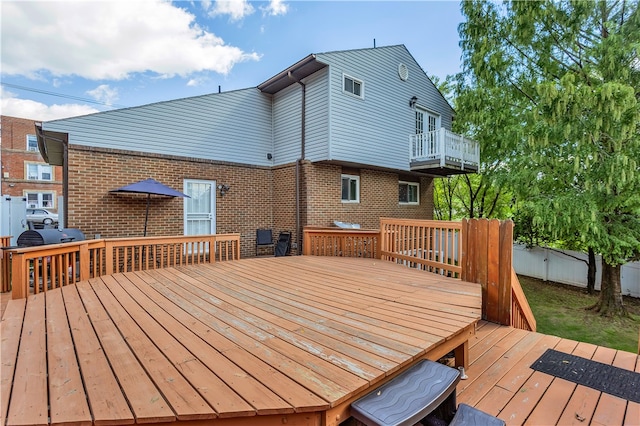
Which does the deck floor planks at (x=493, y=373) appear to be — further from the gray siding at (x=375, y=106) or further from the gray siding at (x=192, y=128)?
the gray siding at (x=192, y=128)

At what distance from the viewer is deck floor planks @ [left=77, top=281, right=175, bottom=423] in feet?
4.64

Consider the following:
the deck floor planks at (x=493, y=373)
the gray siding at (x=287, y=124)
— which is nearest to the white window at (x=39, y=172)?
the gray siding at (x=287, y=124)

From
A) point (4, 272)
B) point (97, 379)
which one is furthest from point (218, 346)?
point (4, 272)

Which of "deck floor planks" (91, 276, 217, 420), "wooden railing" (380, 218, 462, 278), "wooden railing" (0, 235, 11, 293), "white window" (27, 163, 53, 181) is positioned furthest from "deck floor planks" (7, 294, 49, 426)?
"white window" (27, 163, 53, 181)

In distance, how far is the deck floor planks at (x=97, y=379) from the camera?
4.58ft

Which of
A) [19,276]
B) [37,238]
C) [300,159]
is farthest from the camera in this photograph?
[300,159]

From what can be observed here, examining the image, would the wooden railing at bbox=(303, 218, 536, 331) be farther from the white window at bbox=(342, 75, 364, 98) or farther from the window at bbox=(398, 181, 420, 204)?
the window at bbox=(398, 181, 420, 204)

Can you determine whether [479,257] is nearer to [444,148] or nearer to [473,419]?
[473,419]

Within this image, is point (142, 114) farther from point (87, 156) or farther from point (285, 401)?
point (285, 401)

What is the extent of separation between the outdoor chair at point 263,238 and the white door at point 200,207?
1339 millimetres

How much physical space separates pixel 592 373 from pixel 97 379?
377 cm

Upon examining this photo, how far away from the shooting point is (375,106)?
30.2 feet

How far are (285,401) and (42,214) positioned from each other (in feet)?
73.8

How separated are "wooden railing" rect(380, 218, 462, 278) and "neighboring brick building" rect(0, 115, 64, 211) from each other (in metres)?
24.6
